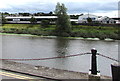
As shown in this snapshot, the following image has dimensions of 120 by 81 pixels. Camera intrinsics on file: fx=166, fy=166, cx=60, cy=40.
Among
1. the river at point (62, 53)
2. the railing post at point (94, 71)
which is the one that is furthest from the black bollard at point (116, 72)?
the river at point (62, 53)

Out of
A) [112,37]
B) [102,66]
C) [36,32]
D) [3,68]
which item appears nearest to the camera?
[3,68]

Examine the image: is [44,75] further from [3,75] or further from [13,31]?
[13,31]

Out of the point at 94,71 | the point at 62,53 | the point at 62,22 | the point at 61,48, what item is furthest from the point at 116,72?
the point at 62,22

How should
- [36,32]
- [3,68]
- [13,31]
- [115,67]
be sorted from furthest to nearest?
[13,31], [36,32], [3,68], [115,67]

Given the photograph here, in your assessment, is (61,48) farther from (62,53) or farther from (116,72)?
(116,72)

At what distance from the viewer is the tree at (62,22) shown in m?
43.0

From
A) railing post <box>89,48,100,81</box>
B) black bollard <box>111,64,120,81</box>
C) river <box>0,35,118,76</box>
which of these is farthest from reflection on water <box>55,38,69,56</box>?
black bollard <box>111,64,120,81</box>

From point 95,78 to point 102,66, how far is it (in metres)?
10.1

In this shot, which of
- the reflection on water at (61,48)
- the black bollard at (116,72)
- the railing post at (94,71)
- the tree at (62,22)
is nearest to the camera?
the black bollard at (116,72)

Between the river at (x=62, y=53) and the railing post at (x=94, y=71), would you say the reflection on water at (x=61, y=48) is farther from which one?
the railing post at (x=94, y=71)

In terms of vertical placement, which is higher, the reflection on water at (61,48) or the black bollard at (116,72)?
the black bollard at (116,72)

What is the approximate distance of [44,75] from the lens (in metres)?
5.27

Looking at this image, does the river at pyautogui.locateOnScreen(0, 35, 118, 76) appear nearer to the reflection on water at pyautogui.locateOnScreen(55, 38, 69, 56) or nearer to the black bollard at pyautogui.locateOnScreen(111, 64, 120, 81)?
the reflection on water at pyautogui.locateOnScreen(55, 38, 69, 56)

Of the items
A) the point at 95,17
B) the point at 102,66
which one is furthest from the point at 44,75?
the point at 95,17
